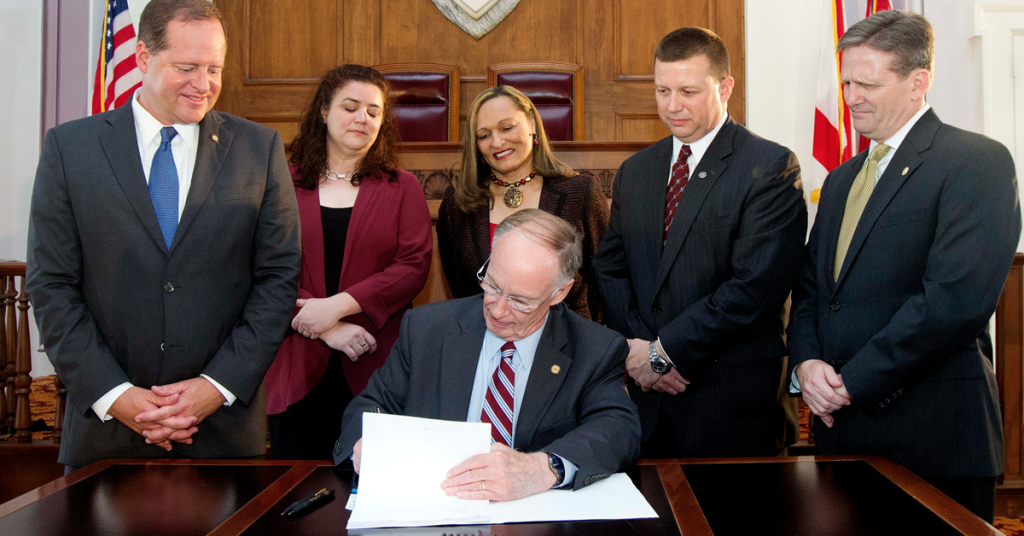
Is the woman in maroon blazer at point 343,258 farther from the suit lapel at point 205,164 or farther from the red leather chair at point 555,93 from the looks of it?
the red leather chair at point 555,93

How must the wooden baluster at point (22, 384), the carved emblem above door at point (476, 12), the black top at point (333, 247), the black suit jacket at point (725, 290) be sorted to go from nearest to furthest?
the black suit jacket at point (725, 290) < the black top at point (333, 247) < the wooden baluster at point (22, 384) < the carved emblem above door at point (476, 12)

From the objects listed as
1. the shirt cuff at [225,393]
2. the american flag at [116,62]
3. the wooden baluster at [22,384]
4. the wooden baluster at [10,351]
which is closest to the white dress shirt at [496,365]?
the shirt cuff at [225,393]

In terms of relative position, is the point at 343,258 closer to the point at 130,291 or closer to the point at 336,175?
the point at 336,175

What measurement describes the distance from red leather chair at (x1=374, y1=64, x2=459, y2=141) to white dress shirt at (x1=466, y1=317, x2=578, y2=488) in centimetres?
355

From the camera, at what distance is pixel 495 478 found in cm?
138

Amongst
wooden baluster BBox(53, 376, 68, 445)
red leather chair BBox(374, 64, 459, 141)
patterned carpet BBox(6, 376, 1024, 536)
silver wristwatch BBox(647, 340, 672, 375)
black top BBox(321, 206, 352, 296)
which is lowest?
patterned carpet BBox(6, 376, 1024, 536)

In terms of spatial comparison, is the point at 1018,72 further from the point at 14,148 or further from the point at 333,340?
the point at 14,148

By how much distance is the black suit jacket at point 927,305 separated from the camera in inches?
69.8

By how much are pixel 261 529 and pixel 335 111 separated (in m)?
1.68

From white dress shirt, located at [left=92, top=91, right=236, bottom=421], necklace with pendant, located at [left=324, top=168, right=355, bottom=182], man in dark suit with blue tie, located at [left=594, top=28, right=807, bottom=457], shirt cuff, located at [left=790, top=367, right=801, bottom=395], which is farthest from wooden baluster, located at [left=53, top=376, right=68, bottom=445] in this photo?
shirt cuff, located at [left=790, top=367, right=801, bottom=395]

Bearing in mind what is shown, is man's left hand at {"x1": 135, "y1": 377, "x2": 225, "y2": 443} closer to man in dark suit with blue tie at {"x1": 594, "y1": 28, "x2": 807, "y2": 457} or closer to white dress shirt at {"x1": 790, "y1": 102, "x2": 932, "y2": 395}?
man in dark suit with blue tie at {"x1": 594, "y1": 28, "x2": 807, "y2": 457}

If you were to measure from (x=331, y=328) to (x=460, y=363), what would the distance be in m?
0.76

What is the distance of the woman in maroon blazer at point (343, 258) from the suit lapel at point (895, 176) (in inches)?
52.6

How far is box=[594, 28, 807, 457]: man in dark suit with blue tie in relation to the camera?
2.15m
